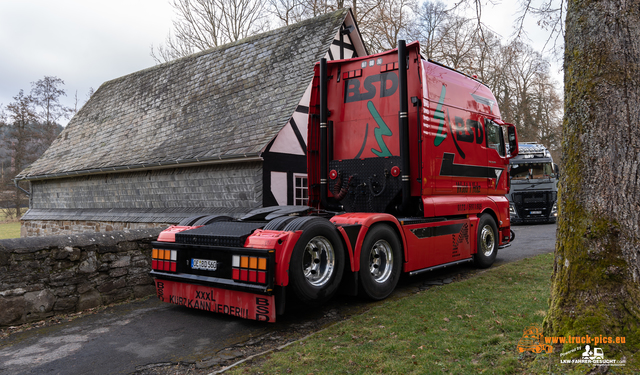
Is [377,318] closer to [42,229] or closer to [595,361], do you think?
[595,361]

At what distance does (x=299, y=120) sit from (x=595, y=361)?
1011 cm

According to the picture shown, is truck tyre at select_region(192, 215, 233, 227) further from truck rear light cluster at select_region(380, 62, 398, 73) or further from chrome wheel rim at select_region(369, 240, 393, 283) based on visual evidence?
truck rear light cluster at select_region(380, 62, 398, 73)

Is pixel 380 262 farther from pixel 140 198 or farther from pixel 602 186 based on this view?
pixel 140 198

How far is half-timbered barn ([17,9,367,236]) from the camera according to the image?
11.8 metres

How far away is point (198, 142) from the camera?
13094 millimetres


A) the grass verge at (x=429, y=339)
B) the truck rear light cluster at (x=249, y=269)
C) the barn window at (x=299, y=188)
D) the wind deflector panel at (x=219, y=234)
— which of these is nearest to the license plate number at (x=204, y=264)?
the wind deflector panel at (x=219, y=234)

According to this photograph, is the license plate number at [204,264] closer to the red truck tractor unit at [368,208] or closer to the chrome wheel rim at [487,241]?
the red truck tractor unit at [368,208]

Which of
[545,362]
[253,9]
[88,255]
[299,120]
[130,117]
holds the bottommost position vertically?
[545,362]

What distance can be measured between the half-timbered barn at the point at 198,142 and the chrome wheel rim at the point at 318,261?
19.6 ft

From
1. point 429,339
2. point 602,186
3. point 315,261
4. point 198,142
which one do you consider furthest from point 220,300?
point 198,142

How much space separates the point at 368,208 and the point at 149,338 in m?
3.69

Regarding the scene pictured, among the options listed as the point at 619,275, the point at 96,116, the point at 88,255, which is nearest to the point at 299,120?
the point at 88,255

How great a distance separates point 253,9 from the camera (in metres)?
26.7

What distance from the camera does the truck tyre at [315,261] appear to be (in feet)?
15.3
